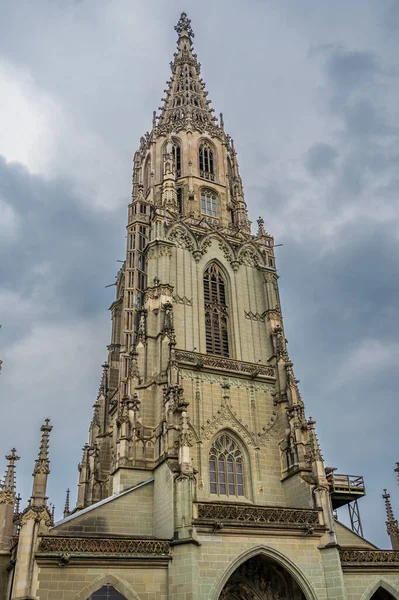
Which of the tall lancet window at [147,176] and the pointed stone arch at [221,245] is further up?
the tall lancet window at [147,176]

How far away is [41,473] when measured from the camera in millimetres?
21516

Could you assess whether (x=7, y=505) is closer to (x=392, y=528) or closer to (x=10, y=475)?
(x=10, y=475)

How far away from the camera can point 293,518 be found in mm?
23484

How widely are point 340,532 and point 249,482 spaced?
16.3 ft

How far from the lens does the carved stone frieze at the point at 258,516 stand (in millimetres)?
22016

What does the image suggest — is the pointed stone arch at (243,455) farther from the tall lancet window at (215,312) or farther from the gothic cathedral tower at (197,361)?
the tall lancet window at (215,312)

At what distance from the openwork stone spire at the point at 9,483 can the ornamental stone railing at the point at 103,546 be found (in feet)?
12.5

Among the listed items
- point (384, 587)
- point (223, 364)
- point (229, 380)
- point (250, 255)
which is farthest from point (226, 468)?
point (250, 255)

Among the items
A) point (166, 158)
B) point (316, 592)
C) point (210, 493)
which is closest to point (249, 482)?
point (210, 493)

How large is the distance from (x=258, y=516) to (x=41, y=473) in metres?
9.28

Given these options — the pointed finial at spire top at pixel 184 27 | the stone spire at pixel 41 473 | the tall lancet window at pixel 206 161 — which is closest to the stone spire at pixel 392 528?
the stone spire at pixel 41 473

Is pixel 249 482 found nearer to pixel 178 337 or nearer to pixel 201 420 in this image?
pixel 201 420

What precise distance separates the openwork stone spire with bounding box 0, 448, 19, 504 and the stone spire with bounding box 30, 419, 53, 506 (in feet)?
6.93

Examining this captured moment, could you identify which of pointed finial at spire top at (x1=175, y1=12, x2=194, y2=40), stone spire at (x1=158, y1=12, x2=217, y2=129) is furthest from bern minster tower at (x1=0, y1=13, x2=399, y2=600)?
pointed finial at spire top at (x1=175, y1=12, x2=194, y2=40)
